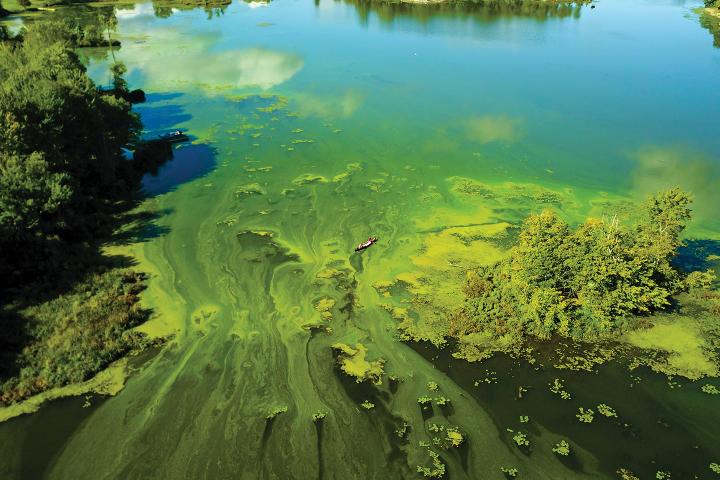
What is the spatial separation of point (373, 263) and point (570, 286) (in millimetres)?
7770

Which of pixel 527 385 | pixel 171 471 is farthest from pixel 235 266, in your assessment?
pixel 527 385

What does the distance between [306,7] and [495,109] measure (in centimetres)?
5236

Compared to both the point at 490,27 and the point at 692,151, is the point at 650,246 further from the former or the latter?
the point at 490,27

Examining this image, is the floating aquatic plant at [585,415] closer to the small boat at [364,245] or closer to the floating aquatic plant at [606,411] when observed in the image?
the floating aquatic plant at [606,411]

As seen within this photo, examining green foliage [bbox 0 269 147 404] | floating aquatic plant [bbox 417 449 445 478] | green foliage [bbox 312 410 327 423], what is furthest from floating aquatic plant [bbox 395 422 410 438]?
green foliage [bbox 0 269 147 404]

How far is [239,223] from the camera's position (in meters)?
23.5

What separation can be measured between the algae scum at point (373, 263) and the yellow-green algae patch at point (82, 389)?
0.33 metres

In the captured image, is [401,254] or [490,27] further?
[490,27]

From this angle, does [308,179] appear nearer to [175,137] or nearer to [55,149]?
[175,137]

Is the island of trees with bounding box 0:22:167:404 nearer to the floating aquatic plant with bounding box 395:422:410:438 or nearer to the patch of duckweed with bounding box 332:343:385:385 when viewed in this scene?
the patch of duckweed with bounding box 332:343:385:385

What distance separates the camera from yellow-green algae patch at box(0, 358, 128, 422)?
1431 cm

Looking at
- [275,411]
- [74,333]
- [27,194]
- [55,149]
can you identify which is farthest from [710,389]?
[55,149]

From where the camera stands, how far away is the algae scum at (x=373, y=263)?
13.6 metres

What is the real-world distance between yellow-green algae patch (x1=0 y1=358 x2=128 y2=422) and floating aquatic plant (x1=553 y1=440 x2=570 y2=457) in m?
13.0
